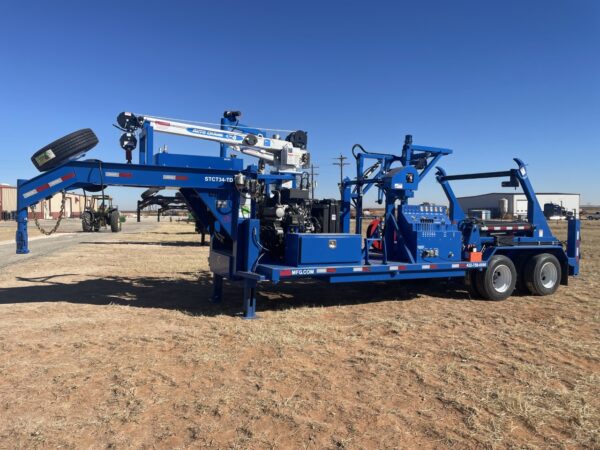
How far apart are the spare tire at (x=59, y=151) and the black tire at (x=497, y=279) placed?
290 inches

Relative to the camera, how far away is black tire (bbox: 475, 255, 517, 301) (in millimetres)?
9305

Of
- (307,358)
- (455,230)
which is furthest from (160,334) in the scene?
(455,230)

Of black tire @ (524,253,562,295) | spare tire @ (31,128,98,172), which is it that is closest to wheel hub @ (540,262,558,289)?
black tire @ (524,253,562,295)

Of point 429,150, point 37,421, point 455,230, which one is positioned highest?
point 429,150

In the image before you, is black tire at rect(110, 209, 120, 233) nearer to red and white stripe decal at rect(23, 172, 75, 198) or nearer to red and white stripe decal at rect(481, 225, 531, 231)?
red and white stripe decal at rect(23, 172, 75, 198)

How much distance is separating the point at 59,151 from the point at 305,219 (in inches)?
153

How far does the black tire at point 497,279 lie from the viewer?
930 cm

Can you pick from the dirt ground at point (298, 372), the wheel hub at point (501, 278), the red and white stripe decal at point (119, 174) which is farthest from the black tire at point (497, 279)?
the red and white stripe decal at point (119, 174)

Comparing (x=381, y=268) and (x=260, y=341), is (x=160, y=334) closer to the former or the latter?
(x=260, y=341)

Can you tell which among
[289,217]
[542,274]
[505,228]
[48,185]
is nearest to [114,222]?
[48,185]

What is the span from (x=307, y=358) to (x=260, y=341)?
0.86 meters


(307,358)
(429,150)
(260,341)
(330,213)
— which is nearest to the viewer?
(307,358)

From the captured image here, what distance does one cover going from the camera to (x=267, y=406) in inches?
169

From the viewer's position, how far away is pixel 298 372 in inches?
202
